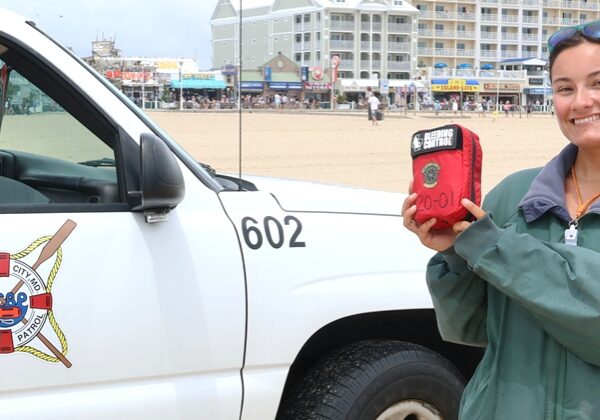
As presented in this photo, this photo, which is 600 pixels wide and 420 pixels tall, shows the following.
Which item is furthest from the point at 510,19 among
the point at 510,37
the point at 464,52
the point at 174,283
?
the point at 174,283

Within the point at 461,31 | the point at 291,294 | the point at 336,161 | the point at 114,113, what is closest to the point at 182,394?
the point at 291,294

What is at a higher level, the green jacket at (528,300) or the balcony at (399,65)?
the balcony at (399,65)

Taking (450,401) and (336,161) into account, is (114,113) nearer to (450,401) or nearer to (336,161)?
(450,401)

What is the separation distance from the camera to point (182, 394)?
8.50 ft

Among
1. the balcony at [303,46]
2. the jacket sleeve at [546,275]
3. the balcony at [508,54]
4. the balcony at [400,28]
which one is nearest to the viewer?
the jacket sleeve at [546,275]

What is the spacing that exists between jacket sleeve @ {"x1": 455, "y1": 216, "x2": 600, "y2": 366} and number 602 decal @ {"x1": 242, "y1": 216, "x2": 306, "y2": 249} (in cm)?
118

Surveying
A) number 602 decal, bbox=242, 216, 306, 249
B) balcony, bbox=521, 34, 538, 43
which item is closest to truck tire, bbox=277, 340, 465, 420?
number 602 decal, bbox=242, 216, 306, 249

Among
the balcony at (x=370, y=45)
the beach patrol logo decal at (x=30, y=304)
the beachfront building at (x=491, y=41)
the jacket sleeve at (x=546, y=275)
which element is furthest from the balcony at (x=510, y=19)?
the jacket sleeve at (x=546, y=275)

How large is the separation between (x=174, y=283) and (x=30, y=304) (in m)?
0.45

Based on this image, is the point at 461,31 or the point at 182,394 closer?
the point at 182,394

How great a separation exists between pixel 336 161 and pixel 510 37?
11154 centimetres

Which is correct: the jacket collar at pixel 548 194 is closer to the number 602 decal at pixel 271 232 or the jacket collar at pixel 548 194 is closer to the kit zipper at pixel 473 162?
the kit zipper at pixel 473 162

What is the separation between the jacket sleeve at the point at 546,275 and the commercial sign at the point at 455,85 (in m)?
108

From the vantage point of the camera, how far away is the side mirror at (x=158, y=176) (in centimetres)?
236
